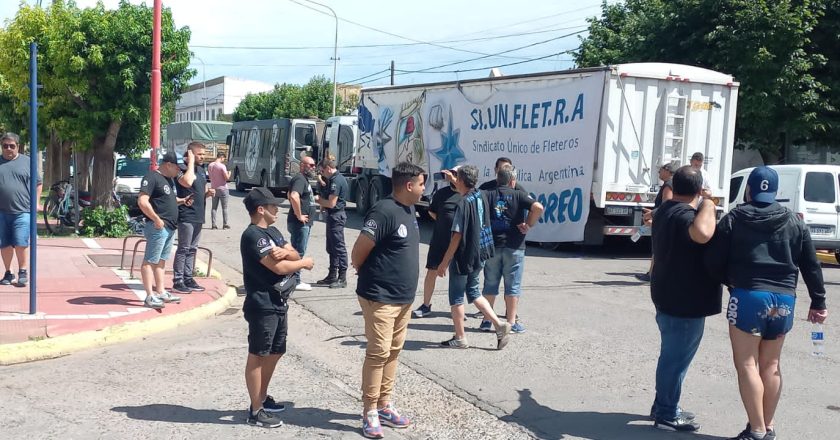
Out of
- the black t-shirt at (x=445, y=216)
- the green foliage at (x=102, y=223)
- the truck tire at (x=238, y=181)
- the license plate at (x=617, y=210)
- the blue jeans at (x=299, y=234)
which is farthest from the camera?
the truck tire at (x=238, y=181)

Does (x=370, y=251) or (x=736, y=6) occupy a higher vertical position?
(x=736, y=6)

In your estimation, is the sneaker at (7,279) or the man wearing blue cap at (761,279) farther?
the sneaker at (7,279)

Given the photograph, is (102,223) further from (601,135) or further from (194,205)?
(601,135)

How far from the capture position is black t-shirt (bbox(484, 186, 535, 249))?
8367 millimetres

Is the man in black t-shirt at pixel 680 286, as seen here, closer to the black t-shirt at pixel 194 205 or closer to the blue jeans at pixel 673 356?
the blue jeans at pixel 673 356

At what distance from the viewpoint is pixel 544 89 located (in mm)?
16062

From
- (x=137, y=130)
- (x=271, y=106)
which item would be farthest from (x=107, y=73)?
(x=271, y=106)

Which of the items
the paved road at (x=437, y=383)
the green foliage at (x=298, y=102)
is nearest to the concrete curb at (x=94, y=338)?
the paved road at (x=437, y=383)

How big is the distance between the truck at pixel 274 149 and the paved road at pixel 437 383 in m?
18.7

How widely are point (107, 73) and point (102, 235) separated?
318 centimetres

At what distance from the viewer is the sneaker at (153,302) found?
359 inches

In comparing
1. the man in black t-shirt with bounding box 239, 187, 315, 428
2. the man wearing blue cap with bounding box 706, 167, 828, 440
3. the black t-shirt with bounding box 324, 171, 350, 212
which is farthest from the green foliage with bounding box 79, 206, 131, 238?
the man wearing blue cap with bounding box 706, 167, 828, 440

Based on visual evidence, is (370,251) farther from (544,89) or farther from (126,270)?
(544,89)

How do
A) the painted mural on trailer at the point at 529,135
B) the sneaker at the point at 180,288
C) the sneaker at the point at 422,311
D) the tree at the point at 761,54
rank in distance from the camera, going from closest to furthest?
the sneaker at the point at 422,311, the sneaker at the point at 180,288, the painted mural on trailer at the point at 529,135, the tree at the point at 761,54
